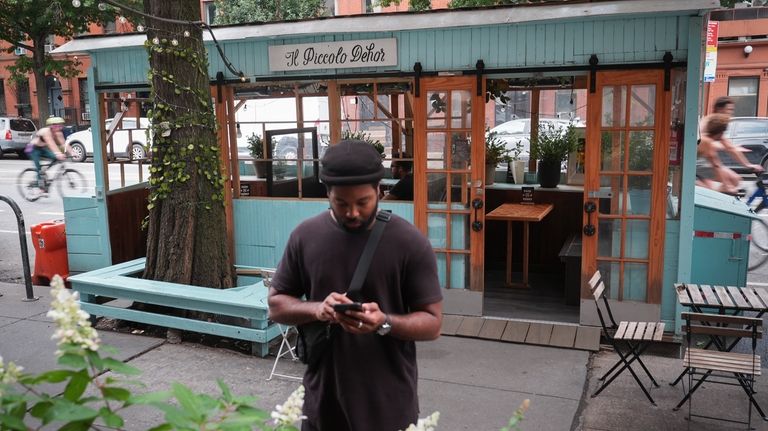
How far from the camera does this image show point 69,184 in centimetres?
1550

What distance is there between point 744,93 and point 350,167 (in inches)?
1005

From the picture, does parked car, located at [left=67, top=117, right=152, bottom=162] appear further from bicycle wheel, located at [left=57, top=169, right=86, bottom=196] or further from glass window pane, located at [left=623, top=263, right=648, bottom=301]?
bicycle wheel, located at [left=57, top=169, right=86, bottom=196]

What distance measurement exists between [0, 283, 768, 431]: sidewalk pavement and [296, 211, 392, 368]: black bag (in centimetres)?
227

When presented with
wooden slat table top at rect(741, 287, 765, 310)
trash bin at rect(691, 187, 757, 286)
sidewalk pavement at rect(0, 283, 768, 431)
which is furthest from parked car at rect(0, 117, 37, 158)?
wooden slat table top at rect(741, 287, 765, 310)

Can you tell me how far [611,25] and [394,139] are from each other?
3085 millimetres

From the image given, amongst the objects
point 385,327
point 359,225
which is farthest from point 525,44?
point 385,327

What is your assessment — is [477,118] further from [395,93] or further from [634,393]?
[634,393]

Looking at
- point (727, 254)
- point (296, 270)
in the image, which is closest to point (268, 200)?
point (727, 254)

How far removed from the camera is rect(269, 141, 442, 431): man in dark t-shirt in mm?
2391

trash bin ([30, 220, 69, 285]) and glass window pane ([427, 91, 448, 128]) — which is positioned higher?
glass window pane ([427, 91, 448, 128])

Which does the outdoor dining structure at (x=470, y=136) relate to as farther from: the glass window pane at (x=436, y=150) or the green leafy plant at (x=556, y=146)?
the green leafy plant at (x=556, y=146)

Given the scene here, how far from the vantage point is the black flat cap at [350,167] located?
92.2 inches

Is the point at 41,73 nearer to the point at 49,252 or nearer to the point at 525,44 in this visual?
the point at 49,252

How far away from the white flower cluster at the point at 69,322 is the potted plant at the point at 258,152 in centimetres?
622
